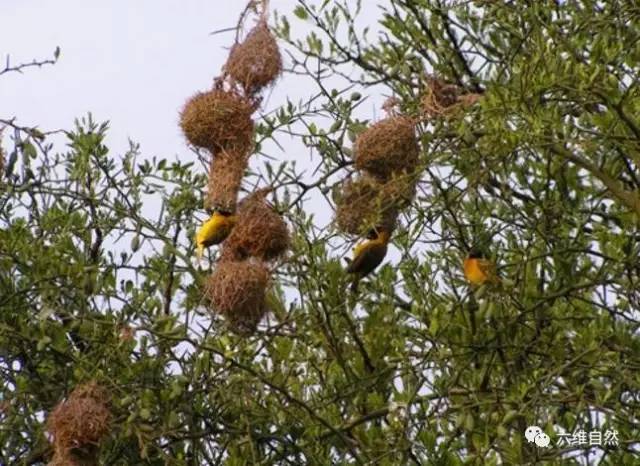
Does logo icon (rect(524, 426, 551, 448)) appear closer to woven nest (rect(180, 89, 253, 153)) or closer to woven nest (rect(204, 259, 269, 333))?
woven nest (rect(204, 259, 269, 333))

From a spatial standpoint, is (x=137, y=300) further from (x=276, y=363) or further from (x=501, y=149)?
(x=501, y=149)

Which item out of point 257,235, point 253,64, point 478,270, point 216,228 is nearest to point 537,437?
point 478,270

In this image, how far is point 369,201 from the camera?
4320 millimetres

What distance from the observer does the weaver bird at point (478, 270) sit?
4426mm

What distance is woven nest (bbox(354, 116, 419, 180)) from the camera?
431 cm

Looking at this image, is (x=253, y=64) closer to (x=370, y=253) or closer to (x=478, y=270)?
(x=370, y=253)

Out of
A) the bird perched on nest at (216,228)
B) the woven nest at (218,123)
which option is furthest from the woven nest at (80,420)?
the woven nest at (218,123)

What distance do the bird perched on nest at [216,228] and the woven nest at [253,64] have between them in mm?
402

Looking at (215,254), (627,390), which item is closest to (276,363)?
(215,254)

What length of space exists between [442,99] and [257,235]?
69 cm

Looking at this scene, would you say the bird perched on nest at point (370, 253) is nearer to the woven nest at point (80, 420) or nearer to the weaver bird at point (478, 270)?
the weaver bird at point (478, 270)

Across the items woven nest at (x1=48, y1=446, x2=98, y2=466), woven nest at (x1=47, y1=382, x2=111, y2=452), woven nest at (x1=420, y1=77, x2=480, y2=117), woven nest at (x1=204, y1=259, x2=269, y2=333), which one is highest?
woven nest at (x1=420, y1=77, x2=480, y2=117)

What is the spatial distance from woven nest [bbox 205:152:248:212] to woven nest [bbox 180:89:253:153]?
34 millimetres

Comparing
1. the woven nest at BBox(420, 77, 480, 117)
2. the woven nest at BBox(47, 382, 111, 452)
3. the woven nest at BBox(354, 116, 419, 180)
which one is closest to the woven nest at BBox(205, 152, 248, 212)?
the woven nest at BBox(354, 116, 419, 180)
